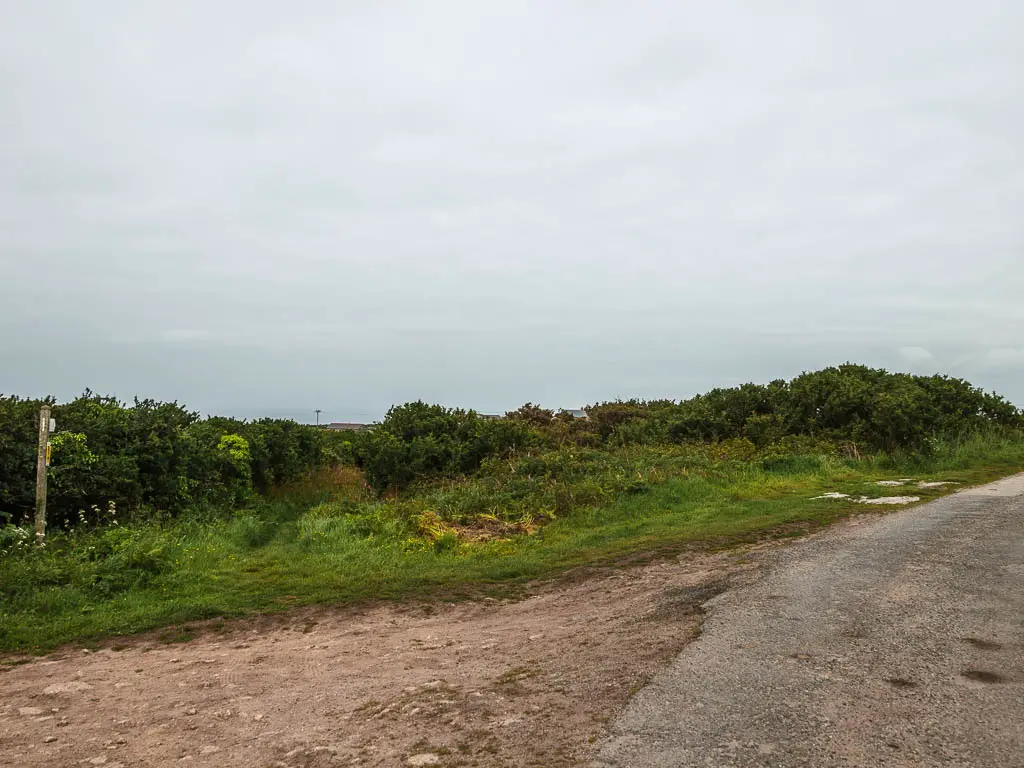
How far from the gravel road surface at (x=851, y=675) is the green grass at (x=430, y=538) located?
301 cm

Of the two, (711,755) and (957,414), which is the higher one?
(957,414)

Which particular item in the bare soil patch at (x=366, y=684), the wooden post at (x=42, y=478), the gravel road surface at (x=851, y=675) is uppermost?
the wooden post at (x=42, y=478)

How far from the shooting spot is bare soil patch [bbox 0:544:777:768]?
4.06 m

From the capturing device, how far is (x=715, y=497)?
44.1 ft

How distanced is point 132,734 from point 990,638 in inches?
228

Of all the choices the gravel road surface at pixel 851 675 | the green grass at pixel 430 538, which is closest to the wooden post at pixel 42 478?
the green grass at pixel 430 538

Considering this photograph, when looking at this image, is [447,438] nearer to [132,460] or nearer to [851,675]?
[132,460]

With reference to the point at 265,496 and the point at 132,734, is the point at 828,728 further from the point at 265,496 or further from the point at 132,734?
the point at 265,496

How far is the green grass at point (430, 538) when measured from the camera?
26.1 feet

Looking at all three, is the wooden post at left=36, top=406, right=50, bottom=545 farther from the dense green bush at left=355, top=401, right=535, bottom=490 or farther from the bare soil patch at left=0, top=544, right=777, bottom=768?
the dense green bush at left=355, top=401, right=535, bottom=490

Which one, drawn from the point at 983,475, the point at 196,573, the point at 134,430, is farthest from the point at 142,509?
the point at 983,475

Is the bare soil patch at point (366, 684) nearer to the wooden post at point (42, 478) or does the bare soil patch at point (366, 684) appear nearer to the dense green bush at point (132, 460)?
the wooden post at point (42, 478)

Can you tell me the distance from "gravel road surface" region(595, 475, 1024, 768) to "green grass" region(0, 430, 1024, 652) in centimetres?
301

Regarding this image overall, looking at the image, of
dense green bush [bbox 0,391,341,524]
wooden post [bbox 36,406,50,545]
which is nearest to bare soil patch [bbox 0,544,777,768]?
wooden post [bbox 36,406,50,545]
